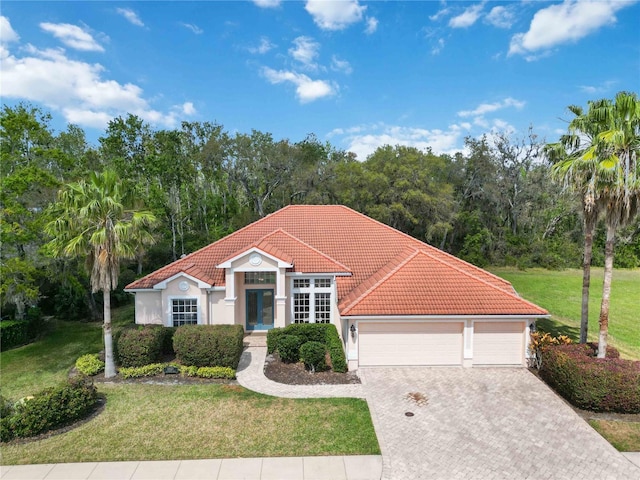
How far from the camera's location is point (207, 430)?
11.1m

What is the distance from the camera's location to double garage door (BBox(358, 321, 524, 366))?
50.5 ft

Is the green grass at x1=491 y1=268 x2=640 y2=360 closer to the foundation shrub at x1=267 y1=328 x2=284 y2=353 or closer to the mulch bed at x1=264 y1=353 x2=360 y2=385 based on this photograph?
the mulch bed at x1=264 y1=353 x2=360 y2=385

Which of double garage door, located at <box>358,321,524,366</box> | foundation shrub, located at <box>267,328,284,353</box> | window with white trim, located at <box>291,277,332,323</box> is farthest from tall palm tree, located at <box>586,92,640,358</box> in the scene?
foundation shrub, located at <box>267,328,284,353</box>

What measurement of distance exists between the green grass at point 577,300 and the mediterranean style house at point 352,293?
21.5ft

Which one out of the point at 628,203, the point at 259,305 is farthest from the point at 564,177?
the point at 259,305

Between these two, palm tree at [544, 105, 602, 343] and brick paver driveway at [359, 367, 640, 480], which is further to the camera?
palm tree at [544, 105, 602, 343]

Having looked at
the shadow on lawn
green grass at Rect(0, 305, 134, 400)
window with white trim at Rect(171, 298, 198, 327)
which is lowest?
green grass at Rect(0, 305, 134, 400)

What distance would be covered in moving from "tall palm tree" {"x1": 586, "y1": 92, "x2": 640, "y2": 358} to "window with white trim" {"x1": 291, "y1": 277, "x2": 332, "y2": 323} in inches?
472

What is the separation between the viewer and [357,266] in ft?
65.4

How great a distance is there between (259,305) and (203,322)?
2.99m

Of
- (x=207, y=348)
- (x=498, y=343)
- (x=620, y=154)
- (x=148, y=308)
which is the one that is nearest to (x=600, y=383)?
(x=498, y=343)

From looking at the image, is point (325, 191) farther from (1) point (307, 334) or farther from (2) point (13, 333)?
(2) point (13, 333)

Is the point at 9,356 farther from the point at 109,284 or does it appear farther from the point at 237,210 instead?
the point at 237,210

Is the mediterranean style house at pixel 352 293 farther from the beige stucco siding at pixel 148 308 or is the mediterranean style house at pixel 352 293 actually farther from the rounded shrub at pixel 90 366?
the rounded shrub at pixel 90 366
